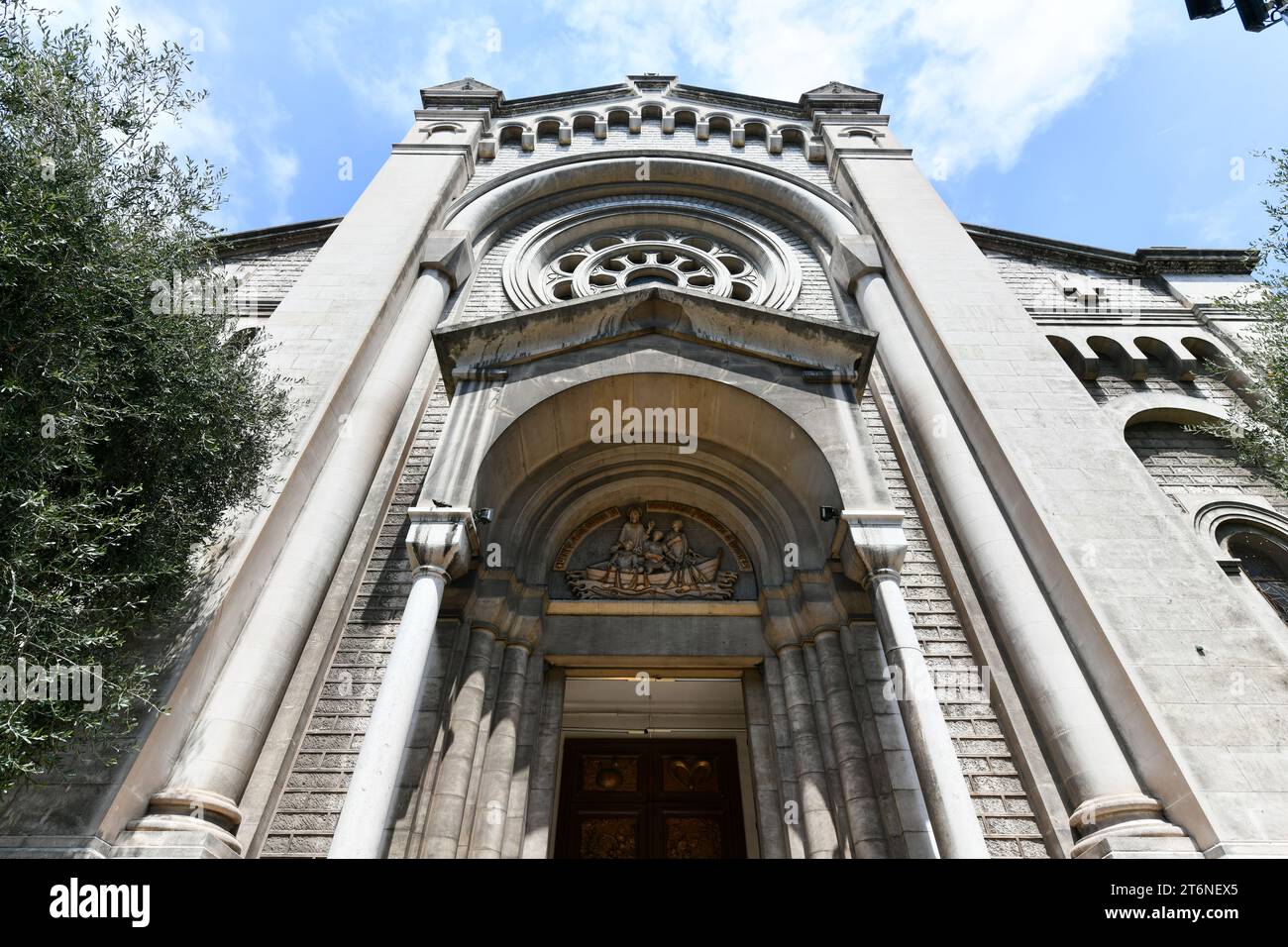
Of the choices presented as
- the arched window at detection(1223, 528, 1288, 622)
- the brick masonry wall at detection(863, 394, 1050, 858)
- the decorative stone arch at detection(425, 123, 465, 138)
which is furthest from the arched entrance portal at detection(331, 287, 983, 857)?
the decorative stone arch at detection(425, 123, 465, 138)

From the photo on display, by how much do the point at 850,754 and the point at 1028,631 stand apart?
7.10ft

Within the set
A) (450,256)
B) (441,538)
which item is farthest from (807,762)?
Answer: (450,256)

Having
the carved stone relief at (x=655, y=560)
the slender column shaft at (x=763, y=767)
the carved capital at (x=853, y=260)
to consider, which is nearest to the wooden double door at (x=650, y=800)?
the slender column shaft at (x=763, y=767)

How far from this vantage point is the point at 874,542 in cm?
653

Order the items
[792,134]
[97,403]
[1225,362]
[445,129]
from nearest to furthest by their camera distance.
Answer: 1. [97,403]
2. [1225,362]
3. [445,129]
4. [792,134]

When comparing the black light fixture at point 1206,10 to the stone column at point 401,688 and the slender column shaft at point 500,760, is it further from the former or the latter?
the slender column shaft at point 500,760

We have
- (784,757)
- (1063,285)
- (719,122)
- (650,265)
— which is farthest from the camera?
(719,122)

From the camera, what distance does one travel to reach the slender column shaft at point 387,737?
4.89 meters

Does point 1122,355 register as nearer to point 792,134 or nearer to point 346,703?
point 792,134

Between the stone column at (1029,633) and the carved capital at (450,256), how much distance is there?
7.38m

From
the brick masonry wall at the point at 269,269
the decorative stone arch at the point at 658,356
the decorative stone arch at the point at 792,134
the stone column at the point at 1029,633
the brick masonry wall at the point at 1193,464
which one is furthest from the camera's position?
the decorative stone arch at the point at 792,134

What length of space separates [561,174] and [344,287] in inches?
270
